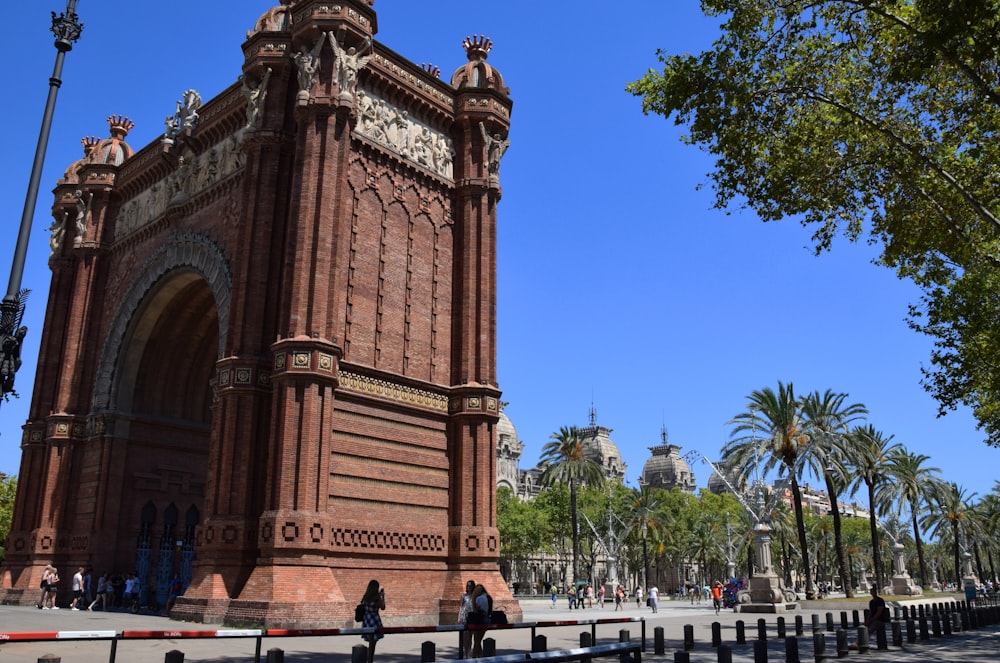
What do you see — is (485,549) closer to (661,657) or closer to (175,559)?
(661,657)

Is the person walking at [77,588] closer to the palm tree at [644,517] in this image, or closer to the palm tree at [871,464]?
the palm tree at [871,464]

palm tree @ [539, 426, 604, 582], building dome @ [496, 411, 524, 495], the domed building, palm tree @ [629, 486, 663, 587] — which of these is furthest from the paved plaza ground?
the domed building

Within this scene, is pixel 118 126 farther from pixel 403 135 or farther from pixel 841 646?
pixel 841 646

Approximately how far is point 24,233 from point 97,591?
2105 centimetres

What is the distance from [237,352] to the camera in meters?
25.2

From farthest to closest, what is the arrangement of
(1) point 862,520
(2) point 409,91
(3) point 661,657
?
1. (1) point 862,520
2. (2) point 409,91
3. (3) point 661,657

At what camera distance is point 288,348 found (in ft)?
78.4

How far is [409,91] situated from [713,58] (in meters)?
14.0

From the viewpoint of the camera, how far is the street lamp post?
13.4m

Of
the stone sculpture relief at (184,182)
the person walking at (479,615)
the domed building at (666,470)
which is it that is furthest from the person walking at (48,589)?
the domed building at (666,470)

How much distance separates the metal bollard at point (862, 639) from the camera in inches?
718

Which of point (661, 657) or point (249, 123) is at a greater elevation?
point (249, 123)

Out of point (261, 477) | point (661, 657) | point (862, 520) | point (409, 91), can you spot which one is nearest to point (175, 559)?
point (261, 477)

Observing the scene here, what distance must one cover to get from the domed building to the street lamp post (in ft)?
478
